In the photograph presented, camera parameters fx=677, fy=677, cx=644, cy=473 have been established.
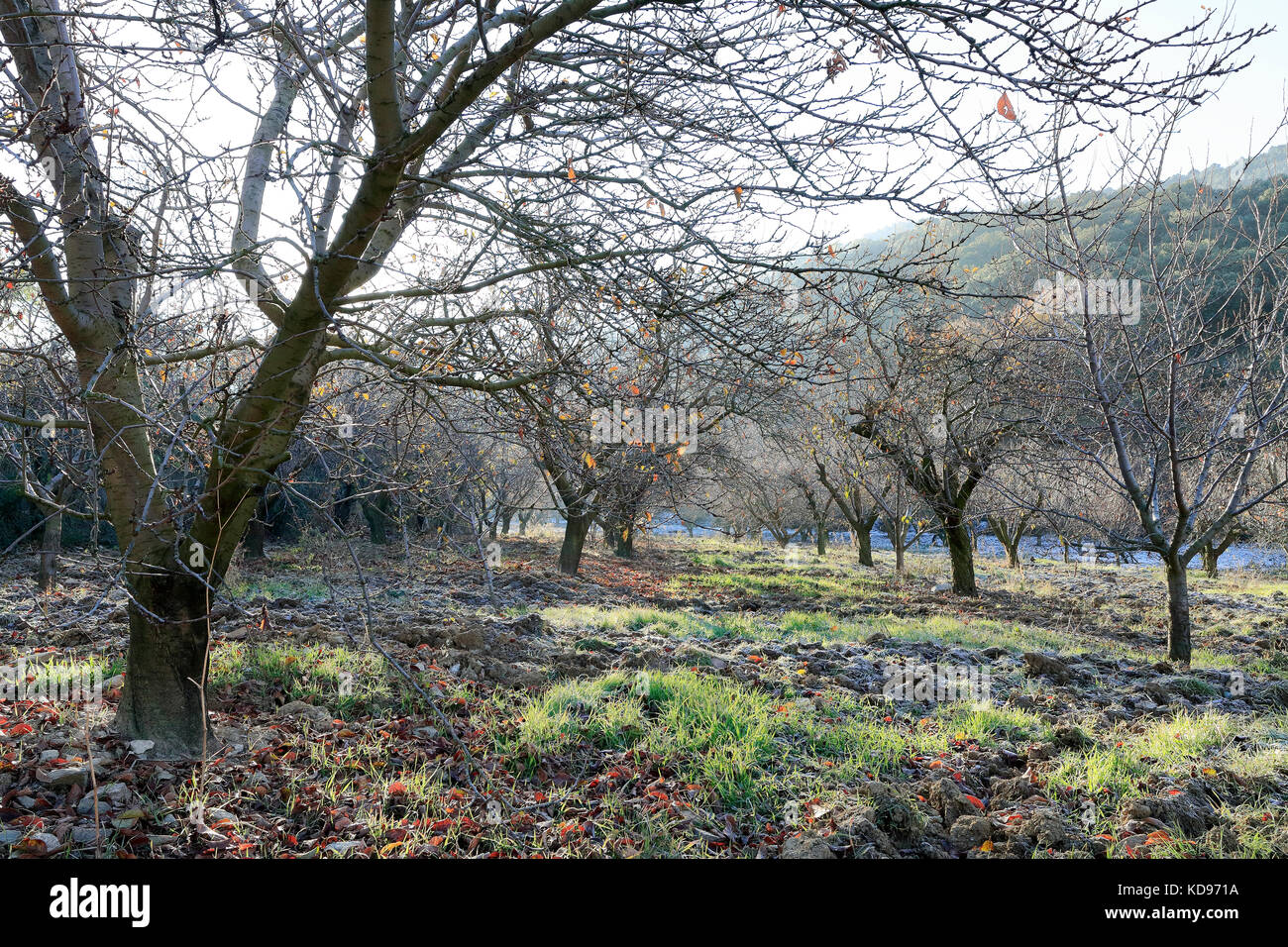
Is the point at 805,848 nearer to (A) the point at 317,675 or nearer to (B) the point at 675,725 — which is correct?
(B) the point at 675,725

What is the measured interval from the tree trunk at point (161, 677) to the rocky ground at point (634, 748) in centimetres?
10

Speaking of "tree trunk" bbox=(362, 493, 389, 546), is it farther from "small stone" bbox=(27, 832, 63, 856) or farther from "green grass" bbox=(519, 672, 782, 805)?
"small stone" bbox=(27, 832, 63, 856)

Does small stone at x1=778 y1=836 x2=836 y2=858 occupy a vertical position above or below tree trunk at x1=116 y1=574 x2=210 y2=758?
below

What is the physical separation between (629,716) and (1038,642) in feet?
20.0

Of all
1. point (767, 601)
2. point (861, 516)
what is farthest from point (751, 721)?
point (861, 516)

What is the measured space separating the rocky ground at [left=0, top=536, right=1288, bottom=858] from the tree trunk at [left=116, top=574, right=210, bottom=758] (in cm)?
10

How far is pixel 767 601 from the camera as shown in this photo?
444 inches

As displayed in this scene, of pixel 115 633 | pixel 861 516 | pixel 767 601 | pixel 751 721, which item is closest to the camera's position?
pixel 751 721

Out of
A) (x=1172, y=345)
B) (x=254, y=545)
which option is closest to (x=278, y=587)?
(x=254, y=545)

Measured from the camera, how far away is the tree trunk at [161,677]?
3.38m

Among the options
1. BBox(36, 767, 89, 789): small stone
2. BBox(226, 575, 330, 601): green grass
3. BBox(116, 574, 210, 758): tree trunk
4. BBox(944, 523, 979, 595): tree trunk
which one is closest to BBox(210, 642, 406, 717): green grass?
BBox(116, 574, 210, 758): tree trunk

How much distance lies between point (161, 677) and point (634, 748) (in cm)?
243

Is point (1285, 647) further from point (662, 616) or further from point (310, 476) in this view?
point (310, 476)

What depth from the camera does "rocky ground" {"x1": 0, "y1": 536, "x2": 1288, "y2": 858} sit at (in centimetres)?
282
